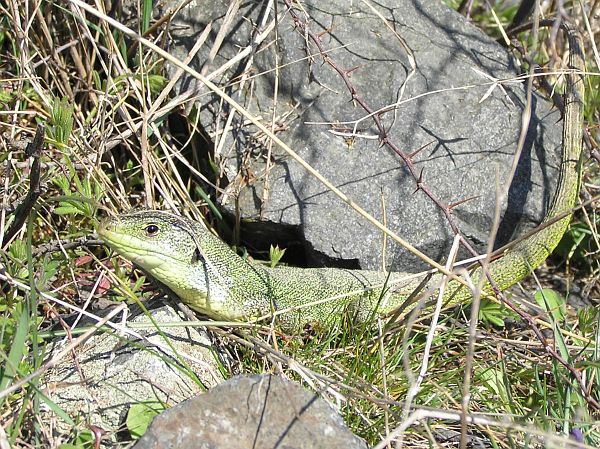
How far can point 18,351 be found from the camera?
2619 millimetres

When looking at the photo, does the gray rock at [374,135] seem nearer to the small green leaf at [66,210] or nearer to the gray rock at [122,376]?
the small green leaf at [66,210]

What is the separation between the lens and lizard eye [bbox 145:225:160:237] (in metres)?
3.25

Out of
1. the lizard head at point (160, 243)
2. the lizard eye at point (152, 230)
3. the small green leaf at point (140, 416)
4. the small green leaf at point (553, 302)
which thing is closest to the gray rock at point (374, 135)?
the small green leaf at point (553, 302)

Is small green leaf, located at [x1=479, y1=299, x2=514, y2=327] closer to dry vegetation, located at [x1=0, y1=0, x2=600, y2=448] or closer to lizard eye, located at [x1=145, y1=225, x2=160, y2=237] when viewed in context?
dry vegetation, located at [x1=0, y1=0, x2=600, y2=448]

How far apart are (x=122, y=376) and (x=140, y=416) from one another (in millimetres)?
249

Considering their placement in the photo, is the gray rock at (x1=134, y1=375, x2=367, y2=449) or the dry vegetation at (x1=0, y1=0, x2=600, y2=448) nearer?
the gray rock at (x1=134, y1=375, x2=367, y2=449)

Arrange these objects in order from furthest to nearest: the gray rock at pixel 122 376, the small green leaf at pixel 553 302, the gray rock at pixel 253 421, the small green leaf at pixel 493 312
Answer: the small green leaf at pixel 553 302, the small green leaf at pixel 493 312, the gray rock at pixel 122 376, the gray rock at pixel 253 421

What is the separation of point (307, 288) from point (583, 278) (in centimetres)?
161

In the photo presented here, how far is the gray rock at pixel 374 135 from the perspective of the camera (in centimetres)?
393

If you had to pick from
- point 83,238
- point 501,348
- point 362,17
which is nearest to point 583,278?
point 501,348

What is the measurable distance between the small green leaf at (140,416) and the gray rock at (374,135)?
134 centimetres

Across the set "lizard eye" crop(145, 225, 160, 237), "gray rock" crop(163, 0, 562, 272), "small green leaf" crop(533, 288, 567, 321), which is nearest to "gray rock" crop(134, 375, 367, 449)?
"lizard eye" crop(145, 225, 160, 237)

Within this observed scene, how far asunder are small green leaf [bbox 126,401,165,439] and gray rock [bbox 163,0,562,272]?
1.34m

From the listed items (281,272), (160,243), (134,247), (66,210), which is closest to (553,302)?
(281,272)
